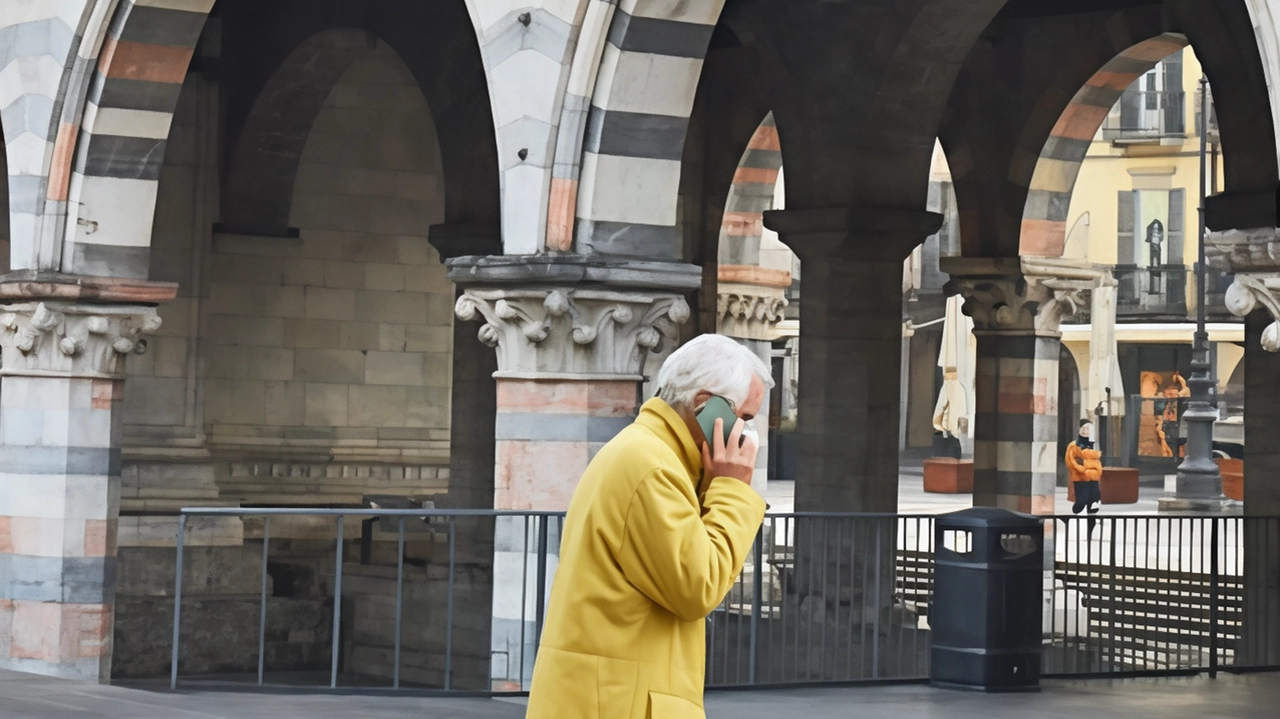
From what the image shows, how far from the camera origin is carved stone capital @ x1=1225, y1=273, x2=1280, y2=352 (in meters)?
7.04

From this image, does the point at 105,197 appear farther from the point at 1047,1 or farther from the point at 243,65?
the point at 1047,1

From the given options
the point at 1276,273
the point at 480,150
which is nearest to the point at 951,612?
the point at 1276,273

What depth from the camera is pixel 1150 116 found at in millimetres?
37500

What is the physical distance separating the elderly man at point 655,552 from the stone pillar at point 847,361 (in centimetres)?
1080

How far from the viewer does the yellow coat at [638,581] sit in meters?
3.73

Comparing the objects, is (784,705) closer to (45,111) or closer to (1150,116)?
(45,111)

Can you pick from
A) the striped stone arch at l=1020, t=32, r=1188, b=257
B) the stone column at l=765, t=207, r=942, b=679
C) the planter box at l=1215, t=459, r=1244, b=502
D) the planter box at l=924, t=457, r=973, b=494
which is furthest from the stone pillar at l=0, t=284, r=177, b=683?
the planter box at l=924, t=457, r=973, b=494

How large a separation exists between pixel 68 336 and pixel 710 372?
802 cm

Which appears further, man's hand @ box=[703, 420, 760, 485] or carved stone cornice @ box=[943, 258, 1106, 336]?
carved stone cornice @ box=[943, 258, 1106, 336]

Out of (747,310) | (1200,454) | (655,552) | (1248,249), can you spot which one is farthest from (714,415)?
(1200,454)

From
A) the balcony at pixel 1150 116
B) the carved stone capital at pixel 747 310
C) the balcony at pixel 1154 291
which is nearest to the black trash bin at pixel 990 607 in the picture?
the carved stone capital at pixel 747 310

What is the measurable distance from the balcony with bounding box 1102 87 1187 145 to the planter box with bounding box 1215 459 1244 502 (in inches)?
318

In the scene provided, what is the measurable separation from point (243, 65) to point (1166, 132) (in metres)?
24.7

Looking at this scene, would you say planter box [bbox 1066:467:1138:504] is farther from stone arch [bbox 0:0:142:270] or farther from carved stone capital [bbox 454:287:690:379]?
carved stone capital [bbox 454:287:690:379]
